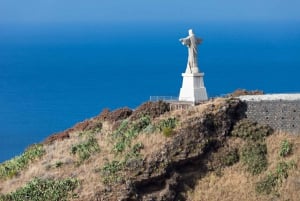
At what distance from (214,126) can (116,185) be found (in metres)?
5.79

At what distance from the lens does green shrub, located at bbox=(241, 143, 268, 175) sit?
129 feet

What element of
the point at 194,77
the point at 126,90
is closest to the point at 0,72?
the point at 126,90

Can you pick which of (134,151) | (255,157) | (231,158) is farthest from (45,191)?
(255,157)

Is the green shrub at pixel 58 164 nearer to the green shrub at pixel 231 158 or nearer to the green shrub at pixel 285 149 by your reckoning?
the green shrub at pixel 231 158

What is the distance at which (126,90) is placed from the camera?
14238cm

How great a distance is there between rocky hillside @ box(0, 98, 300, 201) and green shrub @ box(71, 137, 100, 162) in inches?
1.8

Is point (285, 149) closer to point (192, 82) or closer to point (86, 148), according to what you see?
point (192, 82)

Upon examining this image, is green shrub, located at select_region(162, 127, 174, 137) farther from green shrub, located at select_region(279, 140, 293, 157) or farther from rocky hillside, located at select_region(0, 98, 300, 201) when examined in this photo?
green shrub, located at select_region(279, 140, 293, 157)

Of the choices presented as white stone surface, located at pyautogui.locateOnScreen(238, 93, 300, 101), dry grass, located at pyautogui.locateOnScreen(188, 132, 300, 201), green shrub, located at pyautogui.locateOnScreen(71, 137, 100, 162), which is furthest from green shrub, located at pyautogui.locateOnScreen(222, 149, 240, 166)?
green shrub, located at pyautogui.locateOnScreen(71, 137, 100, 162)

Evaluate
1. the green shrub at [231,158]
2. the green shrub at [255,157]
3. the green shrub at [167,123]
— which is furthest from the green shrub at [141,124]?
the green shrub at [255,157]

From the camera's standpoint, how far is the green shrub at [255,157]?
39188 millimetres

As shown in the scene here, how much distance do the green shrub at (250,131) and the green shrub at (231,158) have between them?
105 centimetres

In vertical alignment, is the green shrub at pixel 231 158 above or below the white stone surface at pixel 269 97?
below

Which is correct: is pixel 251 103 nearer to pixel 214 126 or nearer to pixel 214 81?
pixel 214 126
